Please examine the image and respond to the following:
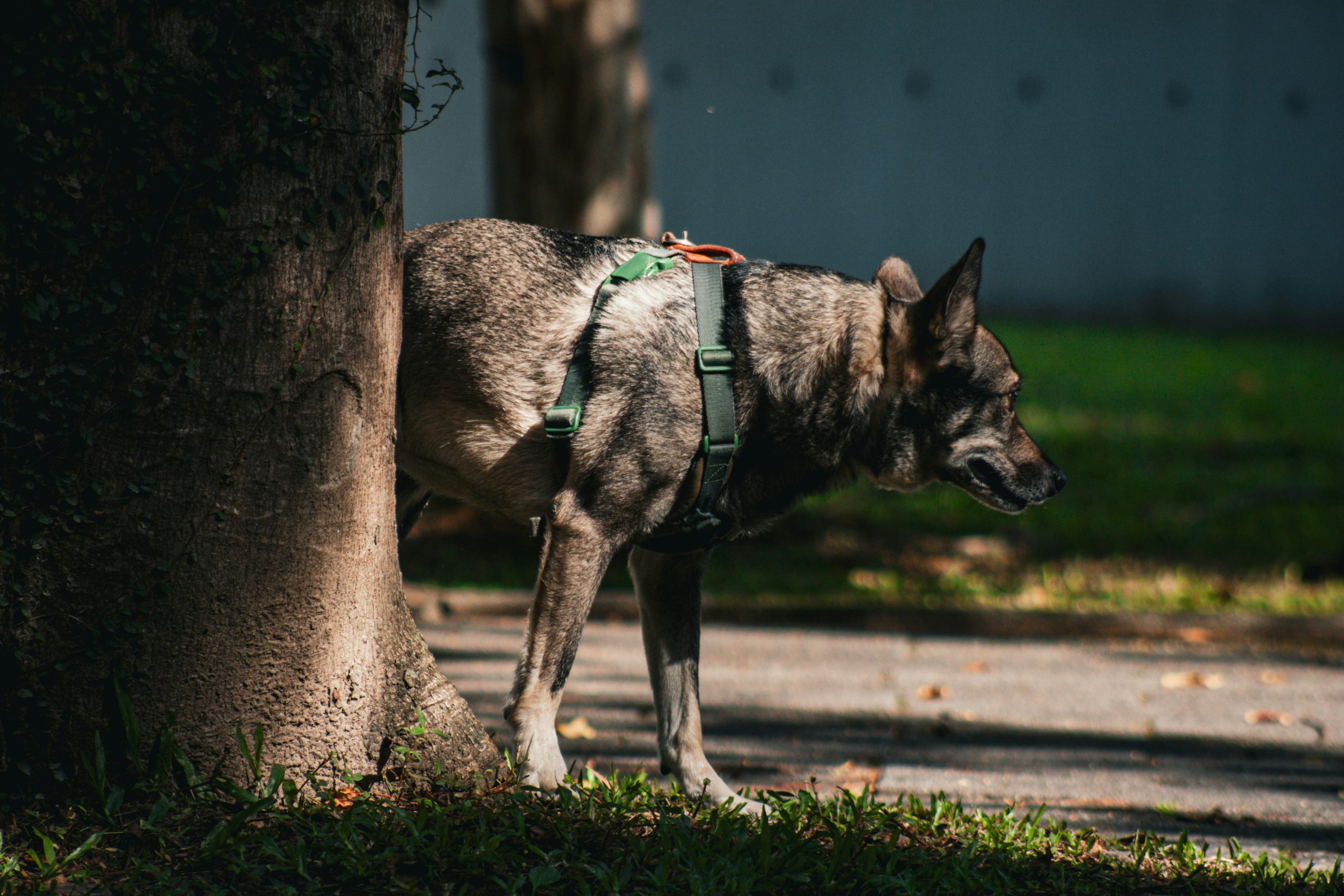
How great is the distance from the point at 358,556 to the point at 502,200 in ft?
16.6

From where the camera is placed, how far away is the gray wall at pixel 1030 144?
17.7 m

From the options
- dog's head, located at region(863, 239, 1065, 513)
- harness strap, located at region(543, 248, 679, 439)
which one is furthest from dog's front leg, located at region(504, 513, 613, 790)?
dog's head, located at region(863, 239, 1065, 513)

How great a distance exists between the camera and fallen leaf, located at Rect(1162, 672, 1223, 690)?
5.84 metres

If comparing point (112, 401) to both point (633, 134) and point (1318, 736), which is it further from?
point (633, 134)

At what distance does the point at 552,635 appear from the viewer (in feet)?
11.6

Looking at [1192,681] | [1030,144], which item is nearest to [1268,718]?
[1192,681]

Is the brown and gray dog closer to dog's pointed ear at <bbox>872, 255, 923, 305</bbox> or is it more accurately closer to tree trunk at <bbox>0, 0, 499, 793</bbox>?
dog's pointed ear at <bbox>872, 255, 923, 305</bbox>

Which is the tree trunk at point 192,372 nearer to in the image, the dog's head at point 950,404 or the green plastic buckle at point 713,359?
the green plastic buckle at point 713,359

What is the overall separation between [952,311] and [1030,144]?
15546 mm

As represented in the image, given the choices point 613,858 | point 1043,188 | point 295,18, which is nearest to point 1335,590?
point 613,858

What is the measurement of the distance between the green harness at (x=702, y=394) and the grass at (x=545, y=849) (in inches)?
30.9

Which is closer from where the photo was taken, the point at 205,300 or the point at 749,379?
the point at 205,300

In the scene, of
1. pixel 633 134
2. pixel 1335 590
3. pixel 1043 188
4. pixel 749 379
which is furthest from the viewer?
pixel 1043 188

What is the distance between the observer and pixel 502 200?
25.8 ft
